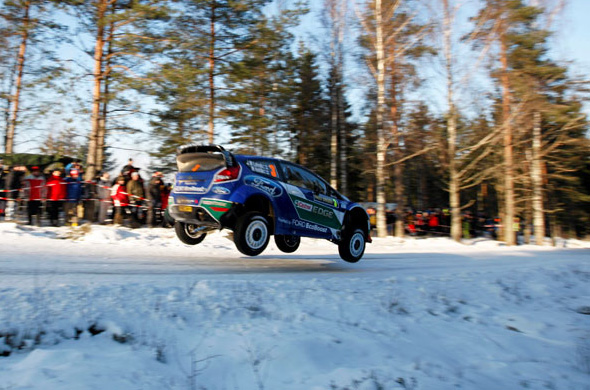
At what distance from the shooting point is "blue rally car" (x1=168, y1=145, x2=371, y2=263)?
751cm

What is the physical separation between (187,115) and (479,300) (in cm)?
1205

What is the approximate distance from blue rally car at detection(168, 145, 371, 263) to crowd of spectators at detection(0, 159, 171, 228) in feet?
18.5

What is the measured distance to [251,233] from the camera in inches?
301

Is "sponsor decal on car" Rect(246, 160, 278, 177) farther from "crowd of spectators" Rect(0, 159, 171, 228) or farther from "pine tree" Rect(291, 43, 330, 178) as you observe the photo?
"pine tree" Rect(291, 43, 330, 178)

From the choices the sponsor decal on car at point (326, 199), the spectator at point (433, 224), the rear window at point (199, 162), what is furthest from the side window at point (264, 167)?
the spectator at point (433, 224)

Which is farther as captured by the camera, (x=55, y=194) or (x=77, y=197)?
(x=77, y=197)

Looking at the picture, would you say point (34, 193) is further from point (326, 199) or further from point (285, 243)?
point (326, 199)

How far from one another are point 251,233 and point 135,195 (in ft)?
25.1

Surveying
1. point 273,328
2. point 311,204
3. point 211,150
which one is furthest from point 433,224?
point 273,328

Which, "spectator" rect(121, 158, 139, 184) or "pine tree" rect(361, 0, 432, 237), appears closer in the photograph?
"spectator" rect(121, 158, 139, 184)

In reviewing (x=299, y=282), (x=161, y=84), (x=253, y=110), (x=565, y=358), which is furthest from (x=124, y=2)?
(x=565, y=358)

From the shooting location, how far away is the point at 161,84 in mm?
15047

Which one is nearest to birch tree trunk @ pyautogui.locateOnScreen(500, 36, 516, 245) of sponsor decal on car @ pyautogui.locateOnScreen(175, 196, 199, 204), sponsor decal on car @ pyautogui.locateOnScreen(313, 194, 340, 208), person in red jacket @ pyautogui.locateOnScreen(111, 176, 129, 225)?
sponsor decal on car @ pyautogui.locateOnScreen(313, 194, 340, 208)

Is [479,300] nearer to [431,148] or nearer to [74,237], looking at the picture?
[74,237]
